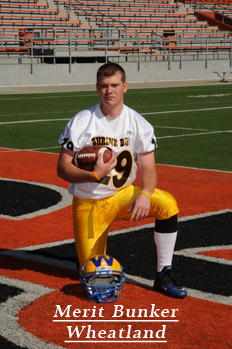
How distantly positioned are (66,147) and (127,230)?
70.4 inches

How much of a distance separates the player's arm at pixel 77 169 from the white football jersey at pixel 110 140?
7cm

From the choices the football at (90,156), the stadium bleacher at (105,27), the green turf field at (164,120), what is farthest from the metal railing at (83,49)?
the football at (90,156)

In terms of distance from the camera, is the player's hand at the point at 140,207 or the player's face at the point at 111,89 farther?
the player's face at the point at 111,89

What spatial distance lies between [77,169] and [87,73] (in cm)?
2616

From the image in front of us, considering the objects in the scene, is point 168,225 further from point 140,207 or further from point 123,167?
point 123,167

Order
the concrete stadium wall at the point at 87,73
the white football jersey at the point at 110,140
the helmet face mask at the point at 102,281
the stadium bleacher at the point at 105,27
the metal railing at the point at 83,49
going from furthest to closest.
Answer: the stadium bleacher at the point at 105,27 → the metal railing at the point at 83,49 → the concrete stadium wall at the point at 87,73 → the white football jersey at the point at 110,140 → the helmet face mask at the point at 102,281

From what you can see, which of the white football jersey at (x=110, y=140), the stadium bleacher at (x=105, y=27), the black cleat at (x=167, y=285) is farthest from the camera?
the stadium bleacher at (x=105, y=27)

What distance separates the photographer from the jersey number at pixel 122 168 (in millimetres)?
4413

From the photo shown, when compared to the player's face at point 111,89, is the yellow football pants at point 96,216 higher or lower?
lower

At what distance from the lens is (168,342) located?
3.41m

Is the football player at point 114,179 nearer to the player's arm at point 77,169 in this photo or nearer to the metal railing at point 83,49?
Result: the player's arm at point 77,169

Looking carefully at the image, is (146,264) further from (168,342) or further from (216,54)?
(216,54)

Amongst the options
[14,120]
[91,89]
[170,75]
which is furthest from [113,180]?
[170,75]

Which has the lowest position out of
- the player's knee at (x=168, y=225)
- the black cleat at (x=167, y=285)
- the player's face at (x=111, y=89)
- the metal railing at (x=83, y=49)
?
the metal railing at (x=83, y=49)
